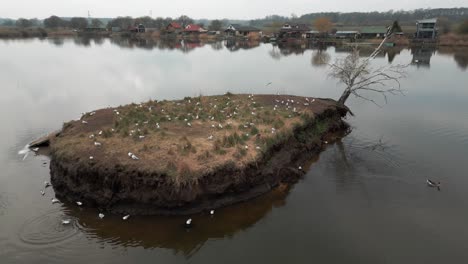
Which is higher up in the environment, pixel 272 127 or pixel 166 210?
pixel 272 127

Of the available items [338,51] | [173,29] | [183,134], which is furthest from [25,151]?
[173,29]

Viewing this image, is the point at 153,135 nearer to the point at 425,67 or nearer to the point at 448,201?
the point at 448,201

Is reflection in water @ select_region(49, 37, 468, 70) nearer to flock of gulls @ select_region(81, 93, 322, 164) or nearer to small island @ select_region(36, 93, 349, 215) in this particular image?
flock of gulls @ select_region(81, 93, 322, 164)

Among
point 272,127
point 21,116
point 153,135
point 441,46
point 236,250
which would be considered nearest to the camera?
point 236,250

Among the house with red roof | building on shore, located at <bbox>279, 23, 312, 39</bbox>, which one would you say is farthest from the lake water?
the house with red roof

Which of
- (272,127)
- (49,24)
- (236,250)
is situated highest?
(49,24)

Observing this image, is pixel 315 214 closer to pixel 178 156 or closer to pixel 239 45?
pixel 178 156

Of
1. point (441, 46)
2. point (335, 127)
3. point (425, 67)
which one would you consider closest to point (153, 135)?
point (335, 127)
